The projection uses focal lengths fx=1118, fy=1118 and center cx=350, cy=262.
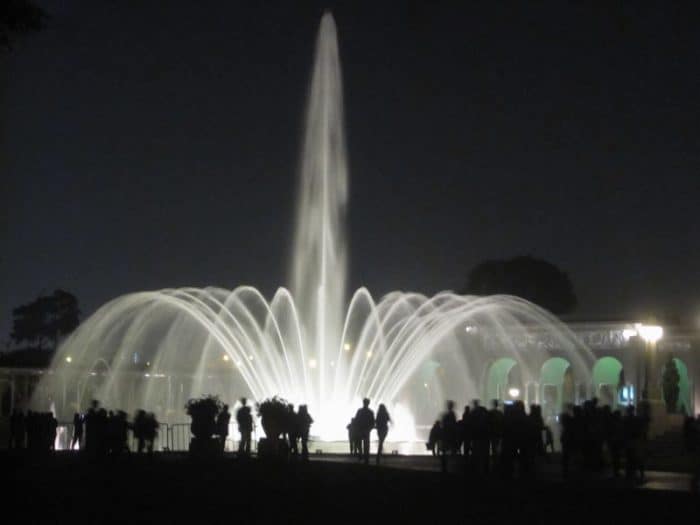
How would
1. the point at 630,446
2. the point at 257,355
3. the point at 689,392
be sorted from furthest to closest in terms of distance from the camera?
the point at 689,392 → the point at 257,355 → the point at 630,446

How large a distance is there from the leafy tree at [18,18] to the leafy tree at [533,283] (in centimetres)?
8047

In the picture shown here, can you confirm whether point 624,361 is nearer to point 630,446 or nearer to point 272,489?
point 630,446

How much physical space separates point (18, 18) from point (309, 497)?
25.0ft

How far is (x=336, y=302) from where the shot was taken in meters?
40.6

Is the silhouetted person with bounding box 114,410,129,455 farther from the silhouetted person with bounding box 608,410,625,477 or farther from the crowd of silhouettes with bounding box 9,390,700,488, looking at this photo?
the silhouetted person with bounding box 608,410,625,477

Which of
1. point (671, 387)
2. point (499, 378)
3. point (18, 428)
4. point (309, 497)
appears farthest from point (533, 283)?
point (309, 497)

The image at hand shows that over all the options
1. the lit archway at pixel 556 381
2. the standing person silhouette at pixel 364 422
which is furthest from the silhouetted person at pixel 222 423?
the lit archway at pixel 556 381

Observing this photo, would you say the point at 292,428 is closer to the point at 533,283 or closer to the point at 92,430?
the point at 92,430

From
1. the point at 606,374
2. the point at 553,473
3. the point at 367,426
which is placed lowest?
the point at 553,473

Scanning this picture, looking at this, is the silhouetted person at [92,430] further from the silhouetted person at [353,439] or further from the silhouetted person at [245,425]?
the silhouetted person at [353,439]

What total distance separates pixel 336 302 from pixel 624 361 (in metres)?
22.6

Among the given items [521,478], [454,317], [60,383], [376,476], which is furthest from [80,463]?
[60,383]

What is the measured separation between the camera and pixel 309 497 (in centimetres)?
1605

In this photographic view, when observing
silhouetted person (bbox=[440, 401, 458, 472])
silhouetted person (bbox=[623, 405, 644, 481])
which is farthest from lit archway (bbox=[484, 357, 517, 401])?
silhouetted person (bbox=[623, 405, 644, 481])
